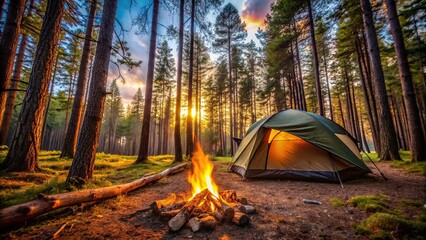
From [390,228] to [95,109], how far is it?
6.30 metres

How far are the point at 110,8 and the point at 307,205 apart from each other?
24.1ft

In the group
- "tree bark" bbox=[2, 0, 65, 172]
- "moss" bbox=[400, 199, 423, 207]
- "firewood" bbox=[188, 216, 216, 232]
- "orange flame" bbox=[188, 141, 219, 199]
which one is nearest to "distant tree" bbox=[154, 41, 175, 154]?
"tree bark" bbox=[2, 0, 65, 172]

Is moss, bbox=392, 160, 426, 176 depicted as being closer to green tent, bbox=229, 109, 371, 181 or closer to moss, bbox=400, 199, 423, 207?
green tent, bbox=229, 109, 371, 181

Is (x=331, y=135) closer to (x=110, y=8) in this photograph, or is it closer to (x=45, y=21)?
(x=110, y=8)

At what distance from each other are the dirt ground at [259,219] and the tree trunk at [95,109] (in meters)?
1.38

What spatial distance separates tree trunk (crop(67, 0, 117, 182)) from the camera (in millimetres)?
4188

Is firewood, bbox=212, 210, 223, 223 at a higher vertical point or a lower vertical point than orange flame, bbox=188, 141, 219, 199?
lower

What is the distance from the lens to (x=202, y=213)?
2.83 metres

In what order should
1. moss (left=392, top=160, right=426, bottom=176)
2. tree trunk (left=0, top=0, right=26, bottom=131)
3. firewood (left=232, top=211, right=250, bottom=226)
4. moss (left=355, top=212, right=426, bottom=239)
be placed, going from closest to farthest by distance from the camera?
moss (left=355, top=212, right=426, bottom=239), firewood (left=232, top=211, right=250, bottom=226), tree trunk (left=0, top=0, right=26, bottom=131), moss (left=392, top=160, right=426, bottom=176)

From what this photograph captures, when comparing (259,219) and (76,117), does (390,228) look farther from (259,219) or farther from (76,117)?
(76,117)

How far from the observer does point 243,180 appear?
589 cm

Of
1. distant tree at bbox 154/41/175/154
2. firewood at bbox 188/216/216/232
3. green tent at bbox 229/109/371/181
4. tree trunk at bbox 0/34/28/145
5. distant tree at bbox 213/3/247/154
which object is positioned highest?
distant tree at bbox 213/3/247/154

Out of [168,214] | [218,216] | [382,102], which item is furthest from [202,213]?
[382,102]

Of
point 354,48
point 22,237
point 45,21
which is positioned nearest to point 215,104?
point 354,48
